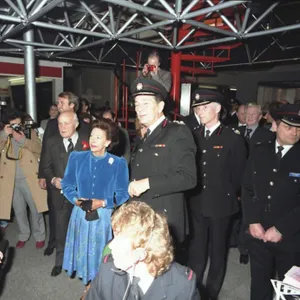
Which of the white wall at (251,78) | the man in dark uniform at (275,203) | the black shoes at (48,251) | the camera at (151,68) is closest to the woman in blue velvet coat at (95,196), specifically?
the man in dark uniform at (275,203)

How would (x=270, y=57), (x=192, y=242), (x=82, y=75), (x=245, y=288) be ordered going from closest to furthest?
(x=192, y=242) → (x=245, y=288) → (x=270, y=57) → (x=82, y=75)

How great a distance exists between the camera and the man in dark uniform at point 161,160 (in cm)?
176

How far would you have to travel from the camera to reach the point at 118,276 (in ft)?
4.30

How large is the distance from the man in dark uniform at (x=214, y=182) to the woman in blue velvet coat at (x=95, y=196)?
679mm

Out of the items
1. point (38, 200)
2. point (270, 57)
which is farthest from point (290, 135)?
point (270, 57)

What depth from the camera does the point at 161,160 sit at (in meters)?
1.87

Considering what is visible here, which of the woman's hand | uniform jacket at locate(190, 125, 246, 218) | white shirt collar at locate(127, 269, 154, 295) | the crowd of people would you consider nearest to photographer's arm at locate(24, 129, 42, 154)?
the crowd of people

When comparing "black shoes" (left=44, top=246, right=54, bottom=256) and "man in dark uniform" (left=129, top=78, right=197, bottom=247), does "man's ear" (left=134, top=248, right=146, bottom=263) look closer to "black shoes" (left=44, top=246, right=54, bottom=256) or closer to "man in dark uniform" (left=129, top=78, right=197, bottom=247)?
"man in dark uniform" (left=129, top=78, right=197, bottom=247)

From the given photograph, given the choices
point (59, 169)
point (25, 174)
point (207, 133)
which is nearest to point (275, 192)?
point (207, 133)

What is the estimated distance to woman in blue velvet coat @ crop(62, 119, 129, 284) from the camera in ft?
7.70

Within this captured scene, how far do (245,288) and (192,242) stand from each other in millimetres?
848

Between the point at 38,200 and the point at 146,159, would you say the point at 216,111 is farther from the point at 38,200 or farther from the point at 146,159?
the point at 38,200

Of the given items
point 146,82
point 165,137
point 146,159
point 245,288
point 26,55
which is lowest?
point 245,288

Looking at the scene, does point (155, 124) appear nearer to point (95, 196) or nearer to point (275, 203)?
point (95, 196)
